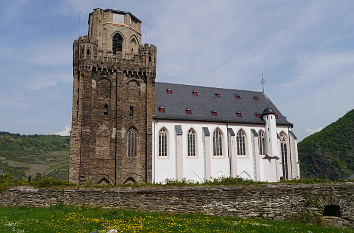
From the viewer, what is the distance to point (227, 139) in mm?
36406

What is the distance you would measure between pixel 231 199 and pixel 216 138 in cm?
2181

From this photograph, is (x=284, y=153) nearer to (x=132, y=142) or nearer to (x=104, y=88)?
(x=132, y=142)

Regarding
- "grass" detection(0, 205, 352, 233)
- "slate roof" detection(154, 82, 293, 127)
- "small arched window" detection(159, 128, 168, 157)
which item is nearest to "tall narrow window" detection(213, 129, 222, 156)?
"slate roof" detection(154, 82, 293, 127)

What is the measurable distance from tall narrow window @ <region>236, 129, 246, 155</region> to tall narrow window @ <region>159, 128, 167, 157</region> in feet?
33.9

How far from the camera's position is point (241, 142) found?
123 ft

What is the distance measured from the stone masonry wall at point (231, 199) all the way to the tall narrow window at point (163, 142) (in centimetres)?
1769

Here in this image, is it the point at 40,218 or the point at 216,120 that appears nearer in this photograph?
the point at 40,218

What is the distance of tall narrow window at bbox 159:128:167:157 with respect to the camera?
3288 centimetres

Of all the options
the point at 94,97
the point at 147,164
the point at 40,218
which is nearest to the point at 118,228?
the point at 40,218

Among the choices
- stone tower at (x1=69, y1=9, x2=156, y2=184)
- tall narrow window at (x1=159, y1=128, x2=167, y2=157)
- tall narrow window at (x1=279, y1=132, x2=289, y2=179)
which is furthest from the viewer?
tall narrow window at (x1=279, y1=132, x2=289, y2=179)

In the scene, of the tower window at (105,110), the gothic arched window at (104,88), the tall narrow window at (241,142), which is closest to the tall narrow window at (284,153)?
the tall narrow window at (241,142)

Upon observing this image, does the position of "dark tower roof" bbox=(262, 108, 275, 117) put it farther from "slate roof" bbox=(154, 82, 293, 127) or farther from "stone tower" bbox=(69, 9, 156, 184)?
"stone tower" bbox=(69, 9, 156, 184)

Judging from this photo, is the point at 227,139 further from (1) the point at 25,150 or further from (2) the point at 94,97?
(1) the point at 25,150

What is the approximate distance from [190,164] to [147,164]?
18.1 feet
